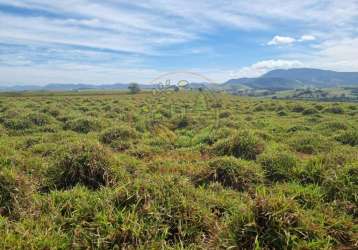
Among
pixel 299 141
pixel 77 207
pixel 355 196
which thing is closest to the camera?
pixel 77 207

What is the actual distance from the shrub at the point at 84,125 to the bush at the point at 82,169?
7772 mm

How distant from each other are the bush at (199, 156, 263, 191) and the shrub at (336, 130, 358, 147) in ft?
20.2

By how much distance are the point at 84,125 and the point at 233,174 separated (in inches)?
388

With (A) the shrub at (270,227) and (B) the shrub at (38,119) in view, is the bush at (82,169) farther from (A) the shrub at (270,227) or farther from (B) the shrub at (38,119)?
(B) the shrub at (38,119)

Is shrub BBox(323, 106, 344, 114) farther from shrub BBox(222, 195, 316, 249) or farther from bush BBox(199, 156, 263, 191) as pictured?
shrub BBox(222, 195, 316, 249)

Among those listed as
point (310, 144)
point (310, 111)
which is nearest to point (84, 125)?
point (310, 144)

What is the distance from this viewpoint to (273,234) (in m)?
4.43

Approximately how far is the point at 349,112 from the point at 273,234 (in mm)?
23828

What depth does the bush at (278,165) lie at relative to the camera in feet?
24.6

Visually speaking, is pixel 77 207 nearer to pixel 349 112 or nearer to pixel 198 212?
pixel 198 212

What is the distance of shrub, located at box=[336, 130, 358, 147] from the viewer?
1188cm

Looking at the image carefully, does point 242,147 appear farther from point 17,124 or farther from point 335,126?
point 17,124

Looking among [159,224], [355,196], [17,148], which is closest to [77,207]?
[159,224]

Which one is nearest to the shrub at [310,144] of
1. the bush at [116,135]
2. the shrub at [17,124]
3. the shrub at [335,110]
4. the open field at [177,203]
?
the open field at [177,203]
